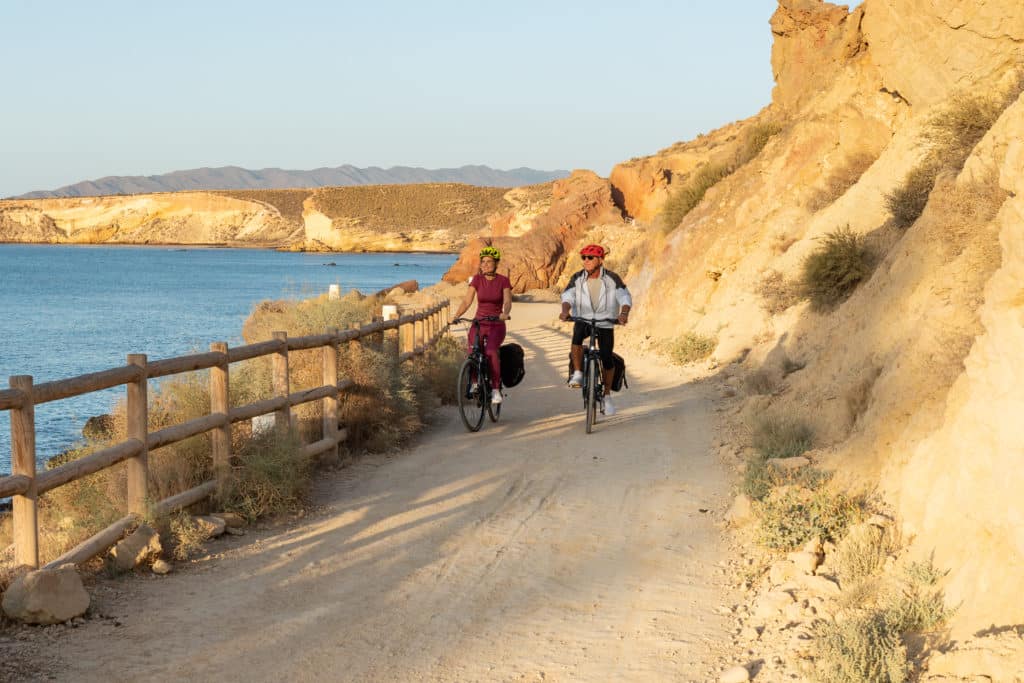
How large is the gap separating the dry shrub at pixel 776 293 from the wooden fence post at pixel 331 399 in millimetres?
8813

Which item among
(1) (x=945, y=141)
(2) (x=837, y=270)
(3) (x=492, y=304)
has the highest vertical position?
(1) (x=945, y=141)

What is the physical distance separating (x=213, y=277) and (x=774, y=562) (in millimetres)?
93153

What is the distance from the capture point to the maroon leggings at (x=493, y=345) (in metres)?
12.6

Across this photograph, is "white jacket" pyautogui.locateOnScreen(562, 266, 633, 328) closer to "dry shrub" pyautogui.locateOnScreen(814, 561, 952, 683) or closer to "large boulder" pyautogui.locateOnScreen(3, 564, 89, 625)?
"dry shrub" pyautogui.locateOnScreen(814, 561, 952, 683)

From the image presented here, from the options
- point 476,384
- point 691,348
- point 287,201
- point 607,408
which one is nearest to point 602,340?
point 607,408

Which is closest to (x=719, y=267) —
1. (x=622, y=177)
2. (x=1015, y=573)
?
(x=1015, y=573)

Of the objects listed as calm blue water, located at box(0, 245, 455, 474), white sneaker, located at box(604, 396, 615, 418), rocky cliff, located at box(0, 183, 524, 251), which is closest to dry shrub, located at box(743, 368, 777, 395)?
white sneaker, located at box(604, 396, 615, 418)

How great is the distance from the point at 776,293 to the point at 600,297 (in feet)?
21.1

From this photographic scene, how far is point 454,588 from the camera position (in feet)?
20.9

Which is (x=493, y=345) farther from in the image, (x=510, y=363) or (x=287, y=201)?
(x=287, y=201)

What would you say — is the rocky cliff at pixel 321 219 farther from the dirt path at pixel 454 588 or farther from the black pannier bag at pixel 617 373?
the dirt path at pixel 454 588

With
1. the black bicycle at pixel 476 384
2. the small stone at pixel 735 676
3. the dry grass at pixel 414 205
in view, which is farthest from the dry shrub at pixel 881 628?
the dry grass at pixel 414 205

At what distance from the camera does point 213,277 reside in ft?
311

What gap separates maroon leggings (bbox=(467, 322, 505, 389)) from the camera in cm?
1256
